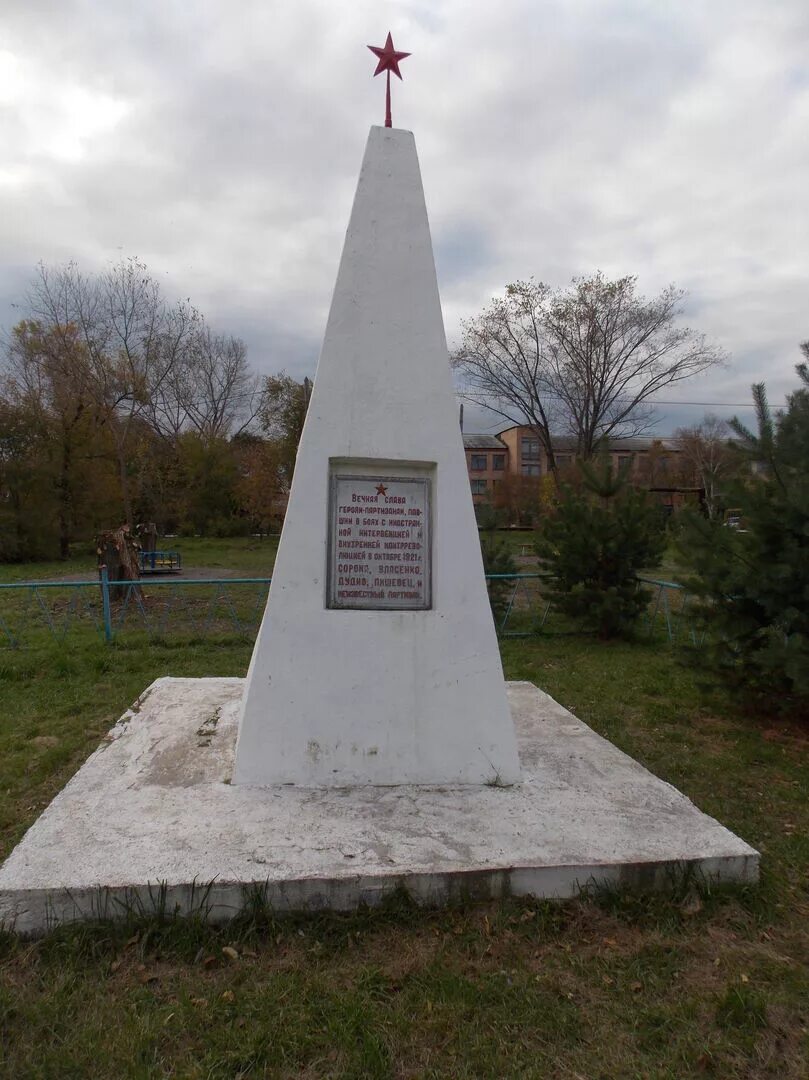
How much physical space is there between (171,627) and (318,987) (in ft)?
27.8

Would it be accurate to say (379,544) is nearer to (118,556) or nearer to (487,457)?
(118,556)

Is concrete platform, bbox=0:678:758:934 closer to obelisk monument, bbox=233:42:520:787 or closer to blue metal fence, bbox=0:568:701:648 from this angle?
obelisk monument, bbox=233:42:520:787

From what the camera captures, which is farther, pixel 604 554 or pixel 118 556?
pixel 118 556

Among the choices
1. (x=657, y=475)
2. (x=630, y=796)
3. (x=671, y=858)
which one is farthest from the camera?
(x=657, y=475)

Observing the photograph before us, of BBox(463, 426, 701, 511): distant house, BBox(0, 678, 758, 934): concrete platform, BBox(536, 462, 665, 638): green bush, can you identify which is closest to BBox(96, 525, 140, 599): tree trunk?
BBox(536, 462, 665, 638): green bush

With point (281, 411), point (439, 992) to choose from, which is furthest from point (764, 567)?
point (281, 411)

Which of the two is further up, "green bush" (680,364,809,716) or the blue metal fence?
"green bush" (680,364,809,716)

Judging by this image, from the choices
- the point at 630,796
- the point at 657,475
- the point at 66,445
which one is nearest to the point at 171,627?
the point at 630,796

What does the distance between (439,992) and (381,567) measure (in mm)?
1878

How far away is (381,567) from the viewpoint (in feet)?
11.7

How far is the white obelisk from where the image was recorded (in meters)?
3.45

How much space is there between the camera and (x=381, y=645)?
138 inches

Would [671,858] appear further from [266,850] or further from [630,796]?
[266,850]

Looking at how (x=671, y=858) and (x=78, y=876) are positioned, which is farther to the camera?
(x=671, y=858)
